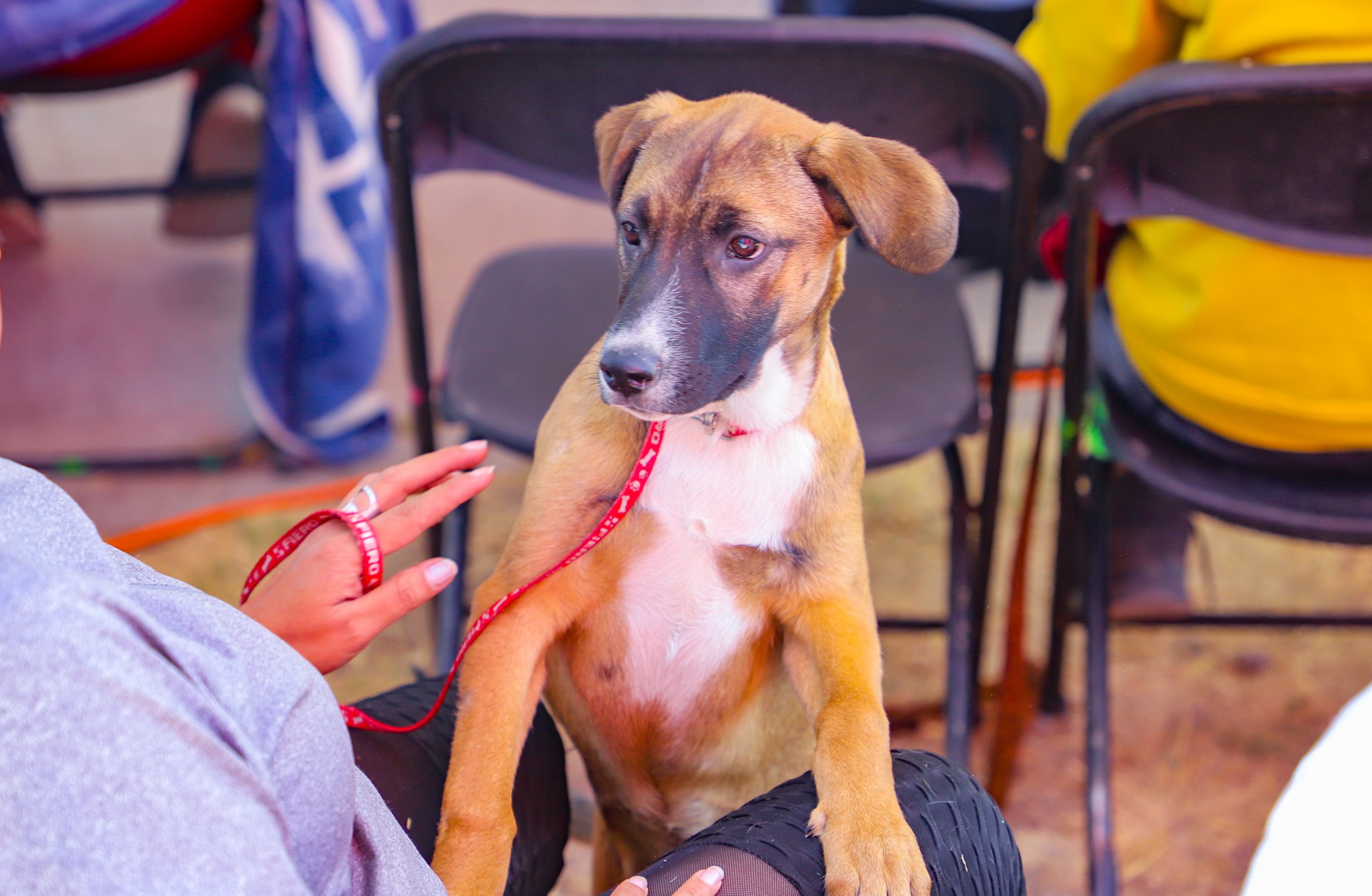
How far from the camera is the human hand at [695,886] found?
1.11 m

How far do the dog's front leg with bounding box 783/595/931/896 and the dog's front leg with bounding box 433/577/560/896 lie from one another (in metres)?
0.29

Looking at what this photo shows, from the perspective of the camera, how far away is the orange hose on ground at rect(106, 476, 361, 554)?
2.79 metres

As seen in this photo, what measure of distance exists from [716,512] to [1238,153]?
0.89 metres

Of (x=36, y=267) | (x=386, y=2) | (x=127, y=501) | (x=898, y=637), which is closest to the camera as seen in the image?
(x=898, y=637)

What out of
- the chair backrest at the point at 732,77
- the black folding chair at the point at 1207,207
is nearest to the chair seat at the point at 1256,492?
the black folding chair at the point at 1207,207

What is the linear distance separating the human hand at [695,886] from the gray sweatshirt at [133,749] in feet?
1.38

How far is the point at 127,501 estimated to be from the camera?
3.14 m

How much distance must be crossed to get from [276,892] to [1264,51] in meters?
1.60

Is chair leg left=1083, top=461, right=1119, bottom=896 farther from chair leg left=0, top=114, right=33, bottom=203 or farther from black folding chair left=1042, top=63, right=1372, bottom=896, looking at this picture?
chair leg left=0, top=114, right=33, bottom=203

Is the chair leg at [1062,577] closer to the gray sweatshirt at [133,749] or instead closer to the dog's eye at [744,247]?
Result: the dog's eye at [744,247]

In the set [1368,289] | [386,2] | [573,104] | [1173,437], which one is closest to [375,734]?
[573,104]

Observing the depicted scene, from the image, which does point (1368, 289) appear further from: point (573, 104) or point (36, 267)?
point (36, 267)

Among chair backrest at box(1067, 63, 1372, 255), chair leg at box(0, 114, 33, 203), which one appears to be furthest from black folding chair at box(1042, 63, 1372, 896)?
chair leg at box(0, 114, 33, 203)

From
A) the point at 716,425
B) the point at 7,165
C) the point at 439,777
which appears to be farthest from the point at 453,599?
the point at 7,165
